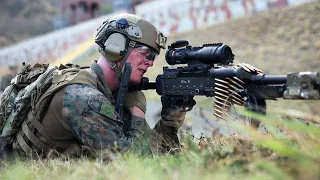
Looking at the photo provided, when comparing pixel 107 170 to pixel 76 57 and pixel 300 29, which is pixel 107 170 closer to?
pixel 300 29

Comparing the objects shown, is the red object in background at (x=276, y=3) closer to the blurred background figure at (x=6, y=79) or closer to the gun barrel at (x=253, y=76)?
the blurred background figure at (x=6, y=79)

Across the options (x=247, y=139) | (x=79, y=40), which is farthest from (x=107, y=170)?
(x=79, y=40)

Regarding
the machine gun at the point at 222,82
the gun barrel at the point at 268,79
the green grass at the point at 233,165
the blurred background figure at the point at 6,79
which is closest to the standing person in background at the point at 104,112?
the machine gun at the point at 222,82

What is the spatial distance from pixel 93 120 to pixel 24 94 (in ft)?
2.64

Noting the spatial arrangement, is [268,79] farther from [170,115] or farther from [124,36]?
[124,36]

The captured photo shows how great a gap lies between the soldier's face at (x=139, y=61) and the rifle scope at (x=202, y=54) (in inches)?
7.3

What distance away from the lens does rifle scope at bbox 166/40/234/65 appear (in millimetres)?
3559

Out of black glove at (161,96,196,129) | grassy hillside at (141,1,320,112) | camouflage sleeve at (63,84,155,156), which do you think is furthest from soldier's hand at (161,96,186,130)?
grassy hillside at (141,1,320,112)

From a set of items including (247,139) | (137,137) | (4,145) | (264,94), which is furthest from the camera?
(4,145)

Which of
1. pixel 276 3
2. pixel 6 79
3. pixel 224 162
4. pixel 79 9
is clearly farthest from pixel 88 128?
pixel 79 9

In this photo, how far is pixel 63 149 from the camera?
3908mm

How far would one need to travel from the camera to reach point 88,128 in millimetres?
3520

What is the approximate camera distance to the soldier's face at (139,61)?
408 cm

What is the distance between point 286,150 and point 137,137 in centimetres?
205
